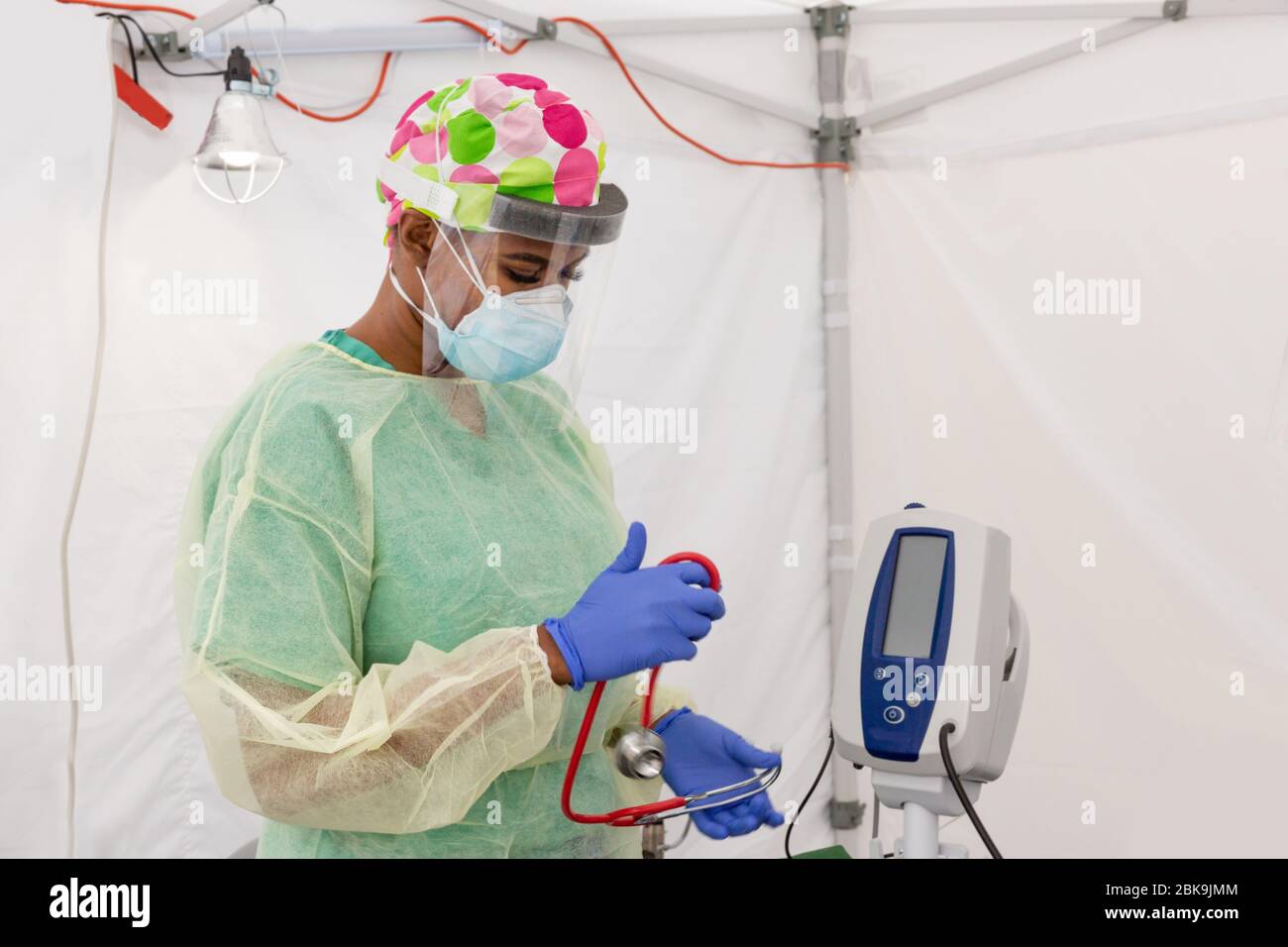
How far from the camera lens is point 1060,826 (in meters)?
2.28

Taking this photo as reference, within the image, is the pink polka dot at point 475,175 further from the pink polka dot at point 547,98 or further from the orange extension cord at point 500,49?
the orange extension cord at point 500,49

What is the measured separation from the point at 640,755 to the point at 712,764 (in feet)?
0.63

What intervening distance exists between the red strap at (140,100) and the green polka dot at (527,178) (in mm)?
1001

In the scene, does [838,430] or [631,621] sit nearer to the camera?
[631,621]

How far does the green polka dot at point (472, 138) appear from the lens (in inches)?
47.4

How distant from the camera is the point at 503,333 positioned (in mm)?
1243

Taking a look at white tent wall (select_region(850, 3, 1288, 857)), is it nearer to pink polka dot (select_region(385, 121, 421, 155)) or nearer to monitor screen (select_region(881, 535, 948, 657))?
monitor screen (select_region(881, 535, 948, 657))

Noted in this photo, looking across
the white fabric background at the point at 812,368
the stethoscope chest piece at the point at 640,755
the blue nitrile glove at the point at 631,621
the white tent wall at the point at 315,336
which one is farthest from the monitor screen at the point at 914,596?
the white tent wall at the point at 315,336

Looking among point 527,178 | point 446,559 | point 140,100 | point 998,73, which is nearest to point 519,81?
point 527,178

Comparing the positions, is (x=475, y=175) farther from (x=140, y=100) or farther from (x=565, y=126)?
(x=140, y=100)

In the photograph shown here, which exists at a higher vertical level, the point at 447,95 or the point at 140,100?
the point at 140,100

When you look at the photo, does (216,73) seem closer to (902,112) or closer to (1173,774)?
(902,112)

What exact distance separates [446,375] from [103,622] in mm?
1010
